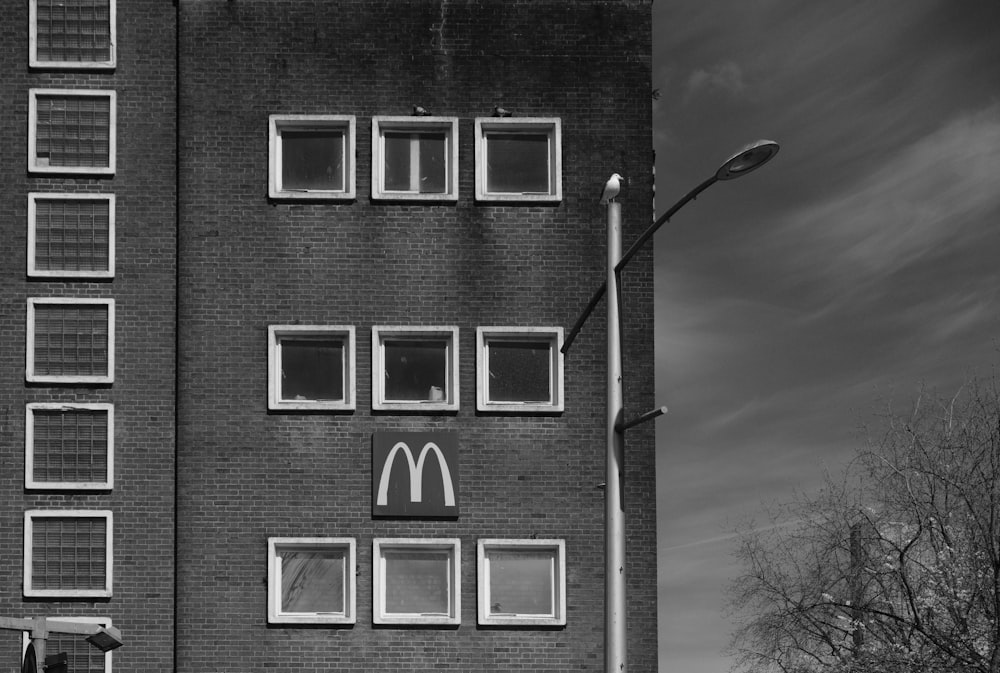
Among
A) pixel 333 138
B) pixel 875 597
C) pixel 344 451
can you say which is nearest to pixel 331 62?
pixel 333 138

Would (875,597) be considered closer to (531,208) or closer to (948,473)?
(948,473)

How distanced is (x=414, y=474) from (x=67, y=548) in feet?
18.5

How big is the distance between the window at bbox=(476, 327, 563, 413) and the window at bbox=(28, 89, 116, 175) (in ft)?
22.9

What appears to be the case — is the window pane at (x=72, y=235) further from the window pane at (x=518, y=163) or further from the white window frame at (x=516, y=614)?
the white window frame at (x=516, y=614)

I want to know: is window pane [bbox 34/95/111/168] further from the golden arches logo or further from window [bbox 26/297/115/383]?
the golden arches logo

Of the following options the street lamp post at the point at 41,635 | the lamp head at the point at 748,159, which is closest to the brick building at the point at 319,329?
the street lamp post at the point at 41,635

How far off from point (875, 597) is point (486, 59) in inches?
564

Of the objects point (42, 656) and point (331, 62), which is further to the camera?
point (331, 62)

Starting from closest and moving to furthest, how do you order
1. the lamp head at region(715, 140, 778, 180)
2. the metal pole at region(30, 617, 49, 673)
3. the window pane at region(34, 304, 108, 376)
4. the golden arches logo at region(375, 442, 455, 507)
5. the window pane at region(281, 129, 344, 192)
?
the lamp head at region(715, 140, 778, 180)
the metal pole at region(30, 617, 49, 673)
the golden arches logo at region(375, 442, 455, 507)
the window pane at region(34, 304, 108, 376)
the window pane at region(281, 129, 344, 192)

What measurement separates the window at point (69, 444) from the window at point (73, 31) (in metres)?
5.88

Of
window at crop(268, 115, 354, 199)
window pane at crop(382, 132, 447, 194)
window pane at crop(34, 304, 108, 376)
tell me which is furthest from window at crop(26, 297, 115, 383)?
window pane at crop(382, 132, 447, 194)

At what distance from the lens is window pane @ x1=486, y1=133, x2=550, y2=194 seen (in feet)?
78.4

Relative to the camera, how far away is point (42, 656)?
1922 centimetres

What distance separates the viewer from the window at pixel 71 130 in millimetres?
23625
